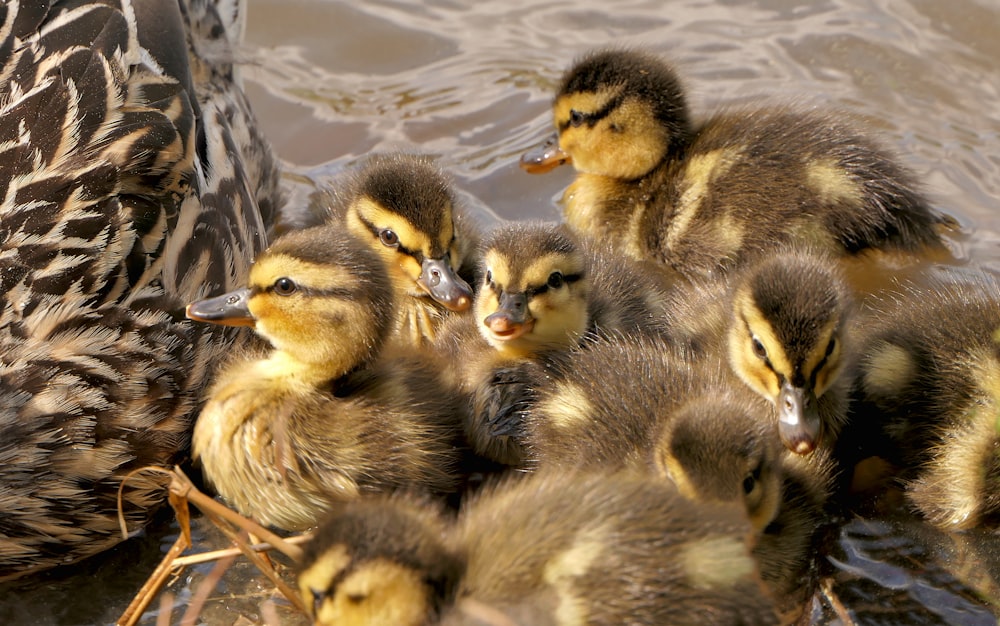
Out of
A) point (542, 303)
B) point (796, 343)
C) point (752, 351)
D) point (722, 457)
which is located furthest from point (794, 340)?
point (542, 303)

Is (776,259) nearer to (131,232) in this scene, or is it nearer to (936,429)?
(936,429)

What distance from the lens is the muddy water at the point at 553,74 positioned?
12.7 feet

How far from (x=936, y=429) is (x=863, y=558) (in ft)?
0.93

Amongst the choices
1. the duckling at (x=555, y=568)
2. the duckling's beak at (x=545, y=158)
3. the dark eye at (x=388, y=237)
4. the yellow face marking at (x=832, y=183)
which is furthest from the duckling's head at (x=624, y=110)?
the duckling at (x=555, y=568)

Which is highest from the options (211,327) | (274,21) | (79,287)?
(79,287)

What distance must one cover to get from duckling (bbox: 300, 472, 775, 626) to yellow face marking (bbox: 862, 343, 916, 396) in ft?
2.62

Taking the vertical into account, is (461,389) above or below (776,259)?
below

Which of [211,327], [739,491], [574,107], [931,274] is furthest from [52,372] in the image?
[931,274]

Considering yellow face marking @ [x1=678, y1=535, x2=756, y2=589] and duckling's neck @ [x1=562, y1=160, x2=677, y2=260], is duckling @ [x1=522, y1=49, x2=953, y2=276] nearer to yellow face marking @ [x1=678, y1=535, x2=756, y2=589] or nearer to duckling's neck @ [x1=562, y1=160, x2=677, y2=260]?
duckling's neck @ [x1=562, y1=160, x2=677, y2=260]

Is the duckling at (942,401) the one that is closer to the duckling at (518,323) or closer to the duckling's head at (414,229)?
the duckling at (518,323)

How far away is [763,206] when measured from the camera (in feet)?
10.4

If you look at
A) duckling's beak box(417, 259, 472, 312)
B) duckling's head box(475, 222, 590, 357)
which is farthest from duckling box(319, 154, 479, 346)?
duckling's head box(475, 222, 590, 357)

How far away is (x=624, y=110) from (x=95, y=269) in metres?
1.40

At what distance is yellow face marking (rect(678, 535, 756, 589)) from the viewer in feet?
6.26
